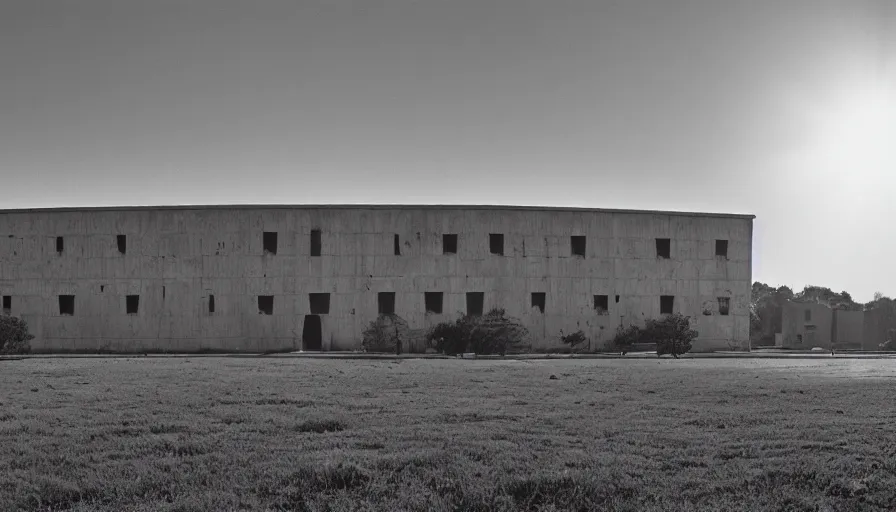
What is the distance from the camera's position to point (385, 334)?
132 feet

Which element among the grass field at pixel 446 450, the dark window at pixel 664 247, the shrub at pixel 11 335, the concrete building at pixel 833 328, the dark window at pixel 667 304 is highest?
the dark window at pixel 664 247

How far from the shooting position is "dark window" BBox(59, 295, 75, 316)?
1644 inches

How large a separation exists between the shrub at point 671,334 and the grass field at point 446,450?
23399 millimetres

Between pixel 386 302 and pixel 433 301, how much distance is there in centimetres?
260

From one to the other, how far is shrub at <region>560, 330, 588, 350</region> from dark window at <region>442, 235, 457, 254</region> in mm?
7639

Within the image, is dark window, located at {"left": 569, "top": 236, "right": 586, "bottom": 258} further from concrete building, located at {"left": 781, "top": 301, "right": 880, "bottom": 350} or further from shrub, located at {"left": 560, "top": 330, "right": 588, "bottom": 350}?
concrete building, located at {"left": 781, "top": 301, "right": 880, "bottom": 350}

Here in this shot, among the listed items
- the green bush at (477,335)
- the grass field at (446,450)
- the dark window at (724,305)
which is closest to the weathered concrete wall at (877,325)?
the dark window at (724,305)

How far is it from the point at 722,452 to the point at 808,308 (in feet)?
190

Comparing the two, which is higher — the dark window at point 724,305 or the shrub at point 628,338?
the dark window at point 724,305

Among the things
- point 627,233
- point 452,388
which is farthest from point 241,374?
point 627,233

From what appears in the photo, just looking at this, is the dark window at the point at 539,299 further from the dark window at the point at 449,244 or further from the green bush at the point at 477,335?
the dark window at the point at 449,244

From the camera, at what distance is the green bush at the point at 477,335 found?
3675 centimetres

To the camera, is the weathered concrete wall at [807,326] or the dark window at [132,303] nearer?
the dark window at [132,303]

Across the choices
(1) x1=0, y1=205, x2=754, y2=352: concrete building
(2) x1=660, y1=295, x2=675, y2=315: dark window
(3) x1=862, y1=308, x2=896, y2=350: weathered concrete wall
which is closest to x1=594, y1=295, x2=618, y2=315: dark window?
(1) x1=0, y1=205, x2=754, y2=352: concrete building
